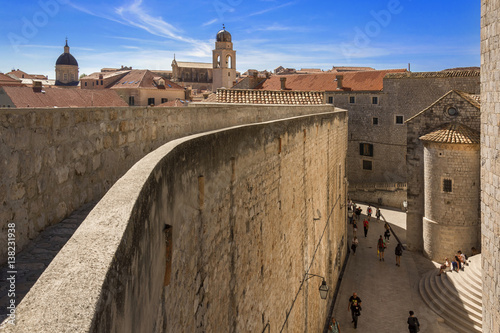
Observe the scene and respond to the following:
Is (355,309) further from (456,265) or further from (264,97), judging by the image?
(264,97)

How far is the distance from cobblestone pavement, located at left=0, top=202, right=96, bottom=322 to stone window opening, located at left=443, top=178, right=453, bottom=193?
17225mm

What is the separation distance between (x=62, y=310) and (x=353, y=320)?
12.4m

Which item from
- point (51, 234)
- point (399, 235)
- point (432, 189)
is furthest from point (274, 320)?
point (399, 235)

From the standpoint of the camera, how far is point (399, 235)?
22094mm

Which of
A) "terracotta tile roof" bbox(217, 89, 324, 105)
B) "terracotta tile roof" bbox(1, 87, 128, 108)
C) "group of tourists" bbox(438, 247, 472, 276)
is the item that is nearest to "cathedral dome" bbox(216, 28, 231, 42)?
"terracotta tile roof" bbox(1, 87, 128, 108)

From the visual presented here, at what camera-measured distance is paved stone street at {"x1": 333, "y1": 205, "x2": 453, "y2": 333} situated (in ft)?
41.9

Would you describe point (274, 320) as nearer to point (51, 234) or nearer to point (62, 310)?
point (51, 234)

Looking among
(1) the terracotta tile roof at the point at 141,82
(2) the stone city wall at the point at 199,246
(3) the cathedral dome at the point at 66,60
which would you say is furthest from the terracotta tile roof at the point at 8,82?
(3) the cathedral dome at the point at 66,60

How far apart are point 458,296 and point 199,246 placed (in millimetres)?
12943

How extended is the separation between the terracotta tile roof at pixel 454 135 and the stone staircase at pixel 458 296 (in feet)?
15.4

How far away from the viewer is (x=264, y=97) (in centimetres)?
1680

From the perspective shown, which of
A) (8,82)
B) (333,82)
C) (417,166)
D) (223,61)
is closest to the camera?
(417,166)

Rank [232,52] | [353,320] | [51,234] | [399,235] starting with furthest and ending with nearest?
[232,52], [399,235], [353,320], [51,234]

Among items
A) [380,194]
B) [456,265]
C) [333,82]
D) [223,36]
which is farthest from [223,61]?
[456,265]
